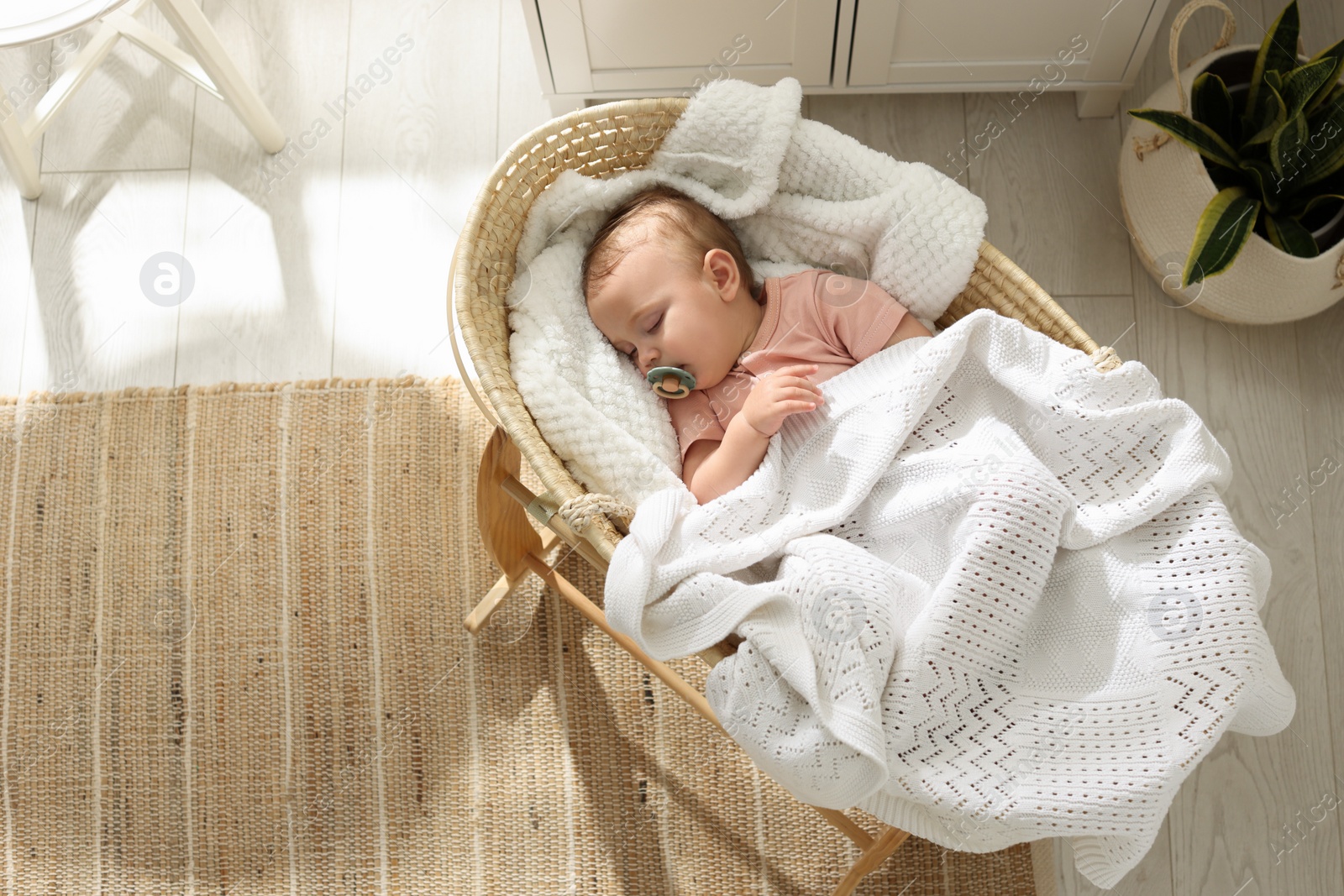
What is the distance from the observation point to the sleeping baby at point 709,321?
3.98 ft

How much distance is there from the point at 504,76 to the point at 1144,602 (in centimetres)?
132

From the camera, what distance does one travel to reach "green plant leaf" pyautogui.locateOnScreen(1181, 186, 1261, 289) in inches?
53.4

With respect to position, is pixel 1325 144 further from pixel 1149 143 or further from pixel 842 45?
pixel 842 45

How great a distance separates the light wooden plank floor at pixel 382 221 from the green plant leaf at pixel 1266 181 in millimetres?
235

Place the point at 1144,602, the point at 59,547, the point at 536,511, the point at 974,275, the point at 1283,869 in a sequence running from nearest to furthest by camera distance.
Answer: the point at 1144,602
the point at 536,511
the point at 974,275
the point at 1283,869
the point at 59,547

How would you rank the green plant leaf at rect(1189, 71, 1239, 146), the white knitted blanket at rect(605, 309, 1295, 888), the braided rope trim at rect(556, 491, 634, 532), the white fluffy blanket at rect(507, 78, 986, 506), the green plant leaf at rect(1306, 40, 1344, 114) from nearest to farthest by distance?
the white knitted blanket at rect(605, 309, 1295, 888) < the braided rope trim at rect(556, 491, 634, 532) < the white fluffy blanket at rect(507, 78, 986, 506) < the green plant leaf at rect(1306, 40, 1344, 114) < the green plant leaf at rect(1189, 71, 1239, 146)

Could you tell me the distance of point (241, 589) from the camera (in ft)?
4.91

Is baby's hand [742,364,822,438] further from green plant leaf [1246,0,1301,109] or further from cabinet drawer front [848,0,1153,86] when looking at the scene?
green plant leaf [1246,0,1301,109]

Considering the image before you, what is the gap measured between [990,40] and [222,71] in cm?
115

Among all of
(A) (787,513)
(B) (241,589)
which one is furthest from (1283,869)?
(B) (241,589)

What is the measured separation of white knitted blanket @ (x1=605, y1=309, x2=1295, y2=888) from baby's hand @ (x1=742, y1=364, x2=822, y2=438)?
0.23ft

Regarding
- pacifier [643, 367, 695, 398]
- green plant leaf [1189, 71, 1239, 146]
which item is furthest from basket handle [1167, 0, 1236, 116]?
pacifier [643, 367, 695, 398]

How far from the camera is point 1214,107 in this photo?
142 cm

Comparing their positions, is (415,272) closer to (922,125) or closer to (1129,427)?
(922,125)
